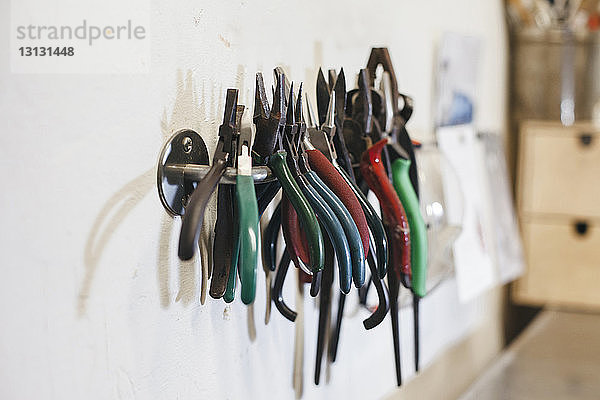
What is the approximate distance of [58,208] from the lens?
0.68 meters

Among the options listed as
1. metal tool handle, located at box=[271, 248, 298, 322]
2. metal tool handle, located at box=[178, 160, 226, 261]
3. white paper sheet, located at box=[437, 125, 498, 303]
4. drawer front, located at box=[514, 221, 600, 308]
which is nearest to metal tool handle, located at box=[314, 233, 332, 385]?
metal tool handle, located at box=[271, 248, 298, 322]

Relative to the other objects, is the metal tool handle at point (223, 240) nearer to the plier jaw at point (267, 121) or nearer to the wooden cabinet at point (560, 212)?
the plier jaw at point (267, 121)

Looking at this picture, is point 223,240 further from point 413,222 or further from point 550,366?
point 550,366

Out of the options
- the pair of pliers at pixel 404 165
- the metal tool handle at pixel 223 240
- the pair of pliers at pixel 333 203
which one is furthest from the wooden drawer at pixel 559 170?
the metal tool handle at pixel 223 240

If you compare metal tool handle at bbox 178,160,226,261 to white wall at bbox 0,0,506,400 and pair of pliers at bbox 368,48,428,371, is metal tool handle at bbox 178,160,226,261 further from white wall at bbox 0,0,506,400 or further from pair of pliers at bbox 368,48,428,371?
pair of pliers at bbox 368,48,428,371

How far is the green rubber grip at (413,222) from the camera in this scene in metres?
0.96

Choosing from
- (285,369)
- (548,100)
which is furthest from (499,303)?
(285,369)

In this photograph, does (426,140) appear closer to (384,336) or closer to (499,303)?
(384,336)

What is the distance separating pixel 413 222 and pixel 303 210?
0.28 metres

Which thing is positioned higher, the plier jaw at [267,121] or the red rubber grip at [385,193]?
the plier jaw at [267,121]

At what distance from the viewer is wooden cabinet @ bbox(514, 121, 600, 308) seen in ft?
5.96

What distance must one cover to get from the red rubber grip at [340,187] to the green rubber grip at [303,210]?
5cm

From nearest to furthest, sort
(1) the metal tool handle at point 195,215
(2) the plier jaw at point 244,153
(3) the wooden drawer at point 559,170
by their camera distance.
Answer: (1) the metal tool handle at point 195,215, (2) the plier jaw at point 244,153, (3) the wooden drawer at point 559,170

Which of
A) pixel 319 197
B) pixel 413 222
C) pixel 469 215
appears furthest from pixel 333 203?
pixel 469 215
